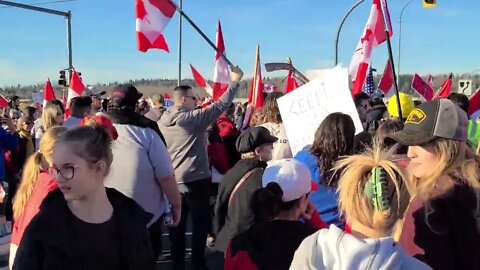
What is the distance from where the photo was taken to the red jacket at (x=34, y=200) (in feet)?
9.92

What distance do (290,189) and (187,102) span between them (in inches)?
117

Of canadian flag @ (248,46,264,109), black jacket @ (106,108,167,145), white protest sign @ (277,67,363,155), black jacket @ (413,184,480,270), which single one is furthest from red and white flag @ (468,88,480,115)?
black jacket @ (413,184,480,270)

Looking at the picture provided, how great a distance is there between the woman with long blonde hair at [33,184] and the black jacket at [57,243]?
20.7 inches

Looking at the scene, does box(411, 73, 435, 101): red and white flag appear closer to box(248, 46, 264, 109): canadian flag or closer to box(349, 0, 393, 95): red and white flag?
box(248, 46, 264, 109): canadian flag

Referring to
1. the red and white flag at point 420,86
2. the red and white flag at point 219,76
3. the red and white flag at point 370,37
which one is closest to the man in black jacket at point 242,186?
the red and white flag at point 370,37

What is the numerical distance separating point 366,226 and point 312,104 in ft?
9.55

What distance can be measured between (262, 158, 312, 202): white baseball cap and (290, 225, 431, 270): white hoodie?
934 mm

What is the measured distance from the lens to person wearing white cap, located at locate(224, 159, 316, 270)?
2.69 metres

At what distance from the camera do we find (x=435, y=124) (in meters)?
2.37

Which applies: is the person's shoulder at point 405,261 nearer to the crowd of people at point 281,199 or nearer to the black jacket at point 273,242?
the crowd of people at point 281,199

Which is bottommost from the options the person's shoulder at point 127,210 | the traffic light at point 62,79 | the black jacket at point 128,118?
the person's shoulder at point 127,210

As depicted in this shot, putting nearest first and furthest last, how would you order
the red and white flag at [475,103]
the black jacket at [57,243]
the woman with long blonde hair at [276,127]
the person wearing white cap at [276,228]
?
the black jacket at [57,243] → the person wearing white cap at [276,228] → the woman with long blonde hair at [276,127] → the red and white flag at [475,103]

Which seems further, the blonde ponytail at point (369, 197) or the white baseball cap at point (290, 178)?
the white baseball cap at point (290, 178)

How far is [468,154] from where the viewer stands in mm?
2395
